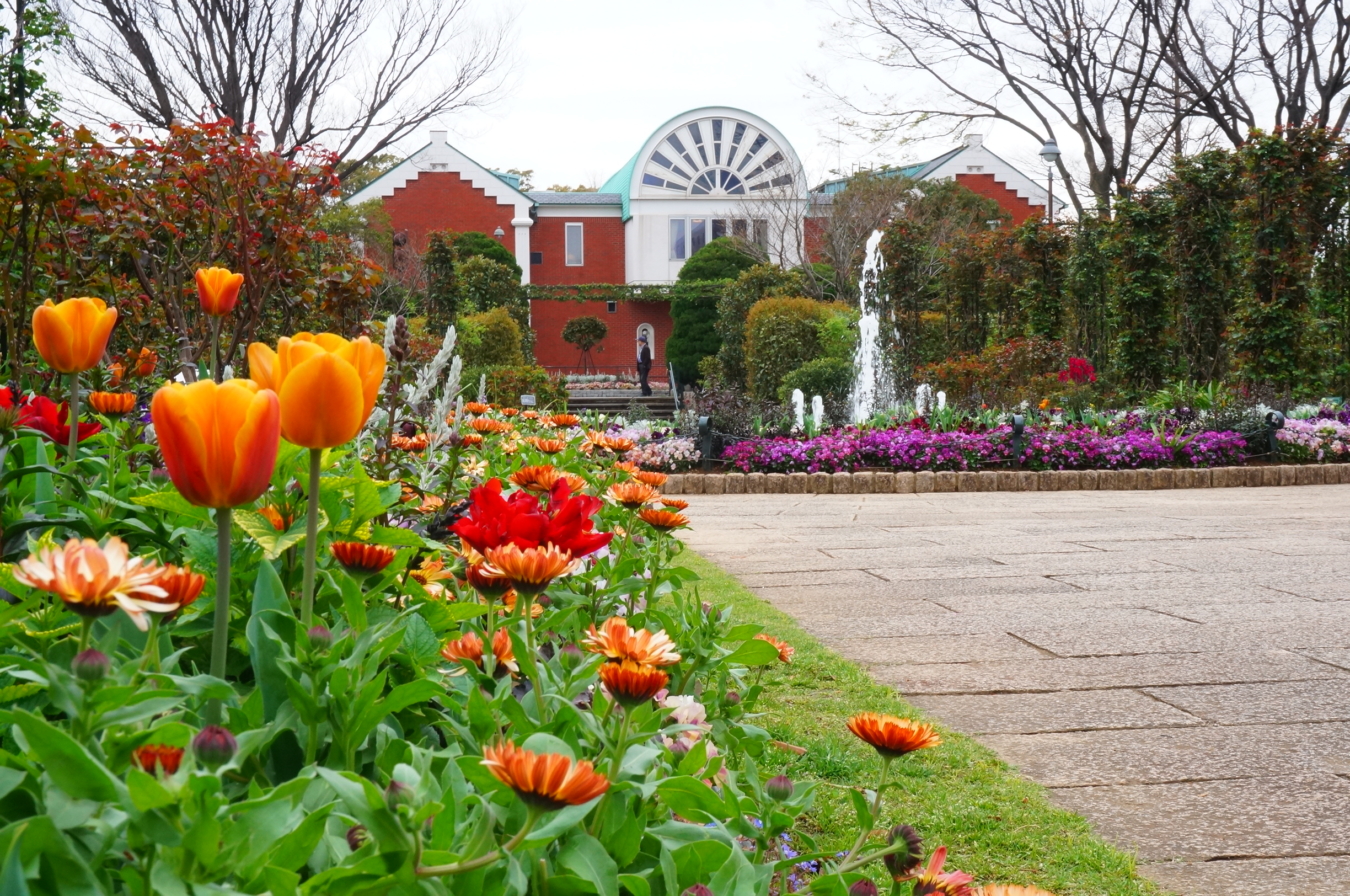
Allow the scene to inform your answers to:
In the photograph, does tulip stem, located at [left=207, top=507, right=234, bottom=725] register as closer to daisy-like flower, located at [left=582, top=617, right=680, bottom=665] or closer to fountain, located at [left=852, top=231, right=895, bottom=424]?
daisy-like flower, located at [left=582, top=617, right=680, bottom=665]

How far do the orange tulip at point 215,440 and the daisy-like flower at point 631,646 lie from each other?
1.12ft

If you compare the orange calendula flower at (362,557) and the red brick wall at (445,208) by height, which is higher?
the red brick wall at (445,208)

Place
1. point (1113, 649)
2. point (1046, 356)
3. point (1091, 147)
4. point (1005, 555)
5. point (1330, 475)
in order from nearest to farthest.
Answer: point (1113, 649) < point (1005, 555) < point (1330, 475) < point (1046, 356) < point (1091, 147)

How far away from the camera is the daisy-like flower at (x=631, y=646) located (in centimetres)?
94

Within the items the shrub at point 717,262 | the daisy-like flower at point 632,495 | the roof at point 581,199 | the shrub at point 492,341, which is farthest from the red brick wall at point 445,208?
the daisy-like flower at point 632,495

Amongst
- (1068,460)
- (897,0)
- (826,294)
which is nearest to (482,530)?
(1068,460)

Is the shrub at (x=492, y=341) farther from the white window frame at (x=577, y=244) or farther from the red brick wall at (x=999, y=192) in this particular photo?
the red brick wall at (x=999, y=192)

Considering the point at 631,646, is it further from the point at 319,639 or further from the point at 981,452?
the point at 981,452

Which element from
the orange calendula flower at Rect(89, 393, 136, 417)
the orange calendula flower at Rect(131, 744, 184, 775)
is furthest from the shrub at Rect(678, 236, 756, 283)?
the orange calendula flower at Rect(131, 744, 184, 775)

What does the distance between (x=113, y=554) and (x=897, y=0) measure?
73.6 ft

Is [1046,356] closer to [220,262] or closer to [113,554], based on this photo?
[220,262]

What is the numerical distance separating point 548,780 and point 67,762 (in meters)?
0.27

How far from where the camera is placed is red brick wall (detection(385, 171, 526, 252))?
3177 centimetres

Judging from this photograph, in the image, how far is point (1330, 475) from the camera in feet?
35.7
